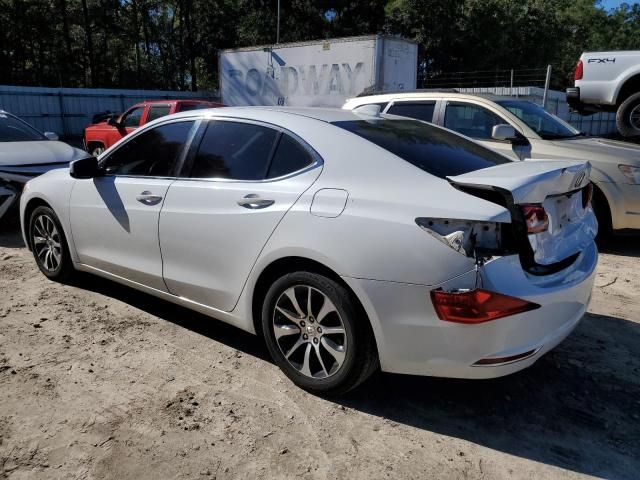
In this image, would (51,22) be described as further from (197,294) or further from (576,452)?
(576,452)

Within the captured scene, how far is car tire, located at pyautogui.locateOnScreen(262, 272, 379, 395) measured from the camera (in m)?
2.83

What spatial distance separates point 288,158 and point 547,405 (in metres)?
2.03

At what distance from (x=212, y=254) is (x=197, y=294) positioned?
0.34m

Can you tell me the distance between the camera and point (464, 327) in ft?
8.27

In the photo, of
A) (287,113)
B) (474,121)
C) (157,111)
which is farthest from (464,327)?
(157,111)

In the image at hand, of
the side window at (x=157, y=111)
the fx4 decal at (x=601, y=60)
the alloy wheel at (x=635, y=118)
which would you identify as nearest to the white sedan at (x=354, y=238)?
Answer: the side window at (x=157, y=111)

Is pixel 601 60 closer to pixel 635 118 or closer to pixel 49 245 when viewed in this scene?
pixel 635 118

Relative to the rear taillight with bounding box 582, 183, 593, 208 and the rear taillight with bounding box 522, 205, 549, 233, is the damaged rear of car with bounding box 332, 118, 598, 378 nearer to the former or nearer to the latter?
the rear taillight with bounding box 522, 205, 549, 233

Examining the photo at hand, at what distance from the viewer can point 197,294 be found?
3588mm

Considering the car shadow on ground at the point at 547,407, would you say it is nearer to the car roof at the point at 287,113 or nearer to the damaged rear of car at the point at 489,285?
the damaged rear of car at the point at 489,285

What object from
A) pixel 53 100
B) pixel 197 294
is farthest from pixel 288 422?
pixel 53 100

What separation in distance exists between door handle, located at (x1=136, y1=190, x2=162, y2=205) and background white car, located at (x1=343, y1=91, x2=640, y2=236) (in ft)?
10.9

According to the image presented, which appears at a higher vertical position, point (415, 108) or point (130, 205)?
point (415, 108)

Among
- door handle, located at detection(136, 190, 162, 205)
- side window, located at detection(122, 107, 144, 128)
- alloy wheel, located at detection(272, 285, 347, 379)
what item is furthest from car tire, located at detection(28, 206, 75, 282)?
side window, located at detection(122, 107, 144, 128)
